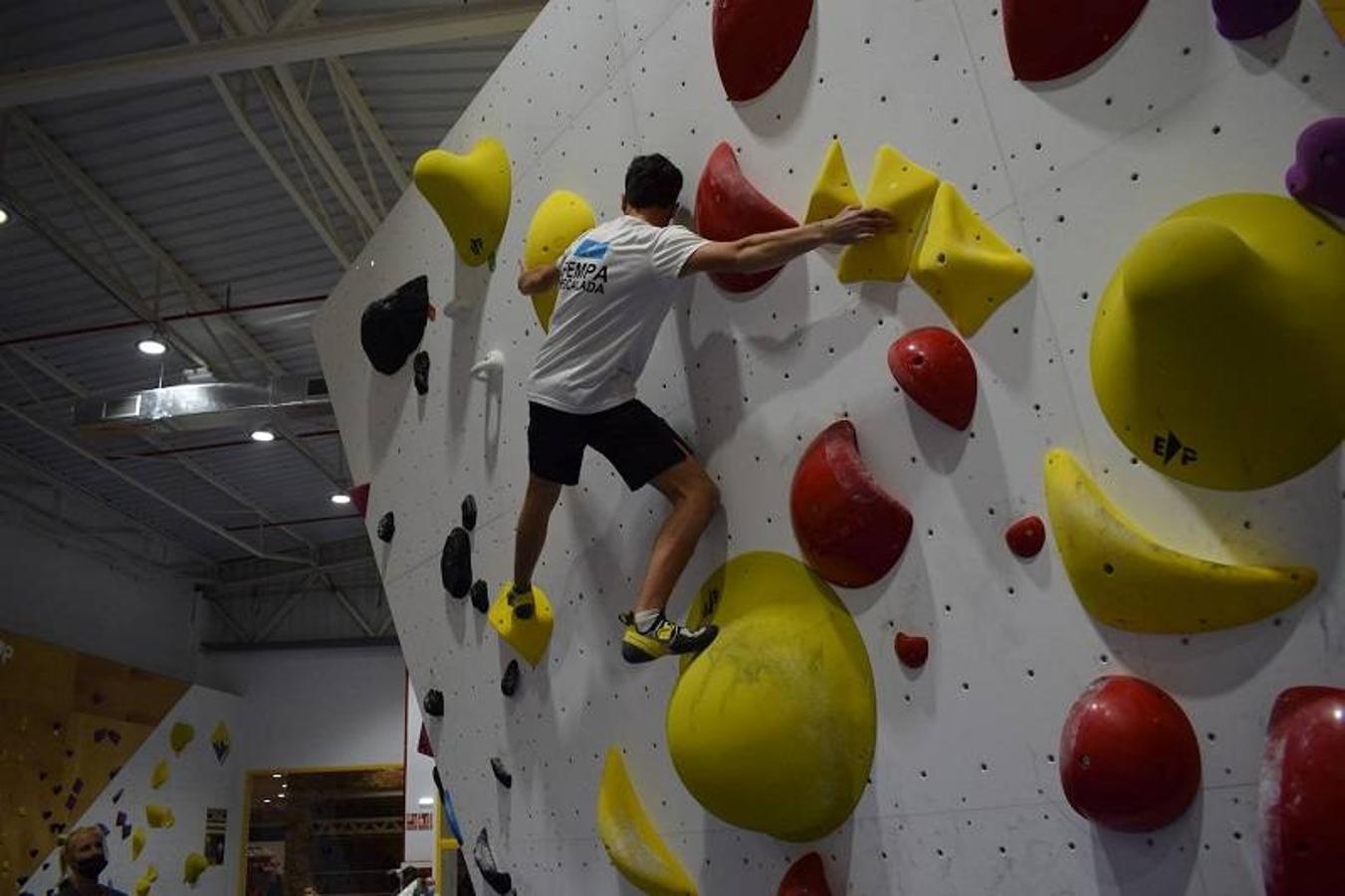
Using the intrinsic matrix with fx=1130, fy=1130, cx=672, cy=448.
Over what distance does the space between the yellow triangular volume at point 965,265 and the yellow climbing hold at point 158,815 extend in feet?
40.7

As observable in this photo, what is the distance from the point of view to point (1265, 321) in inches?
58.0

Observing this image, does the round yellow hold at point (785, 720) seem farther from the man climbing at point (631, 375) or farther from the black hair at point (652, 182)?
the black hair at point (652, 182)

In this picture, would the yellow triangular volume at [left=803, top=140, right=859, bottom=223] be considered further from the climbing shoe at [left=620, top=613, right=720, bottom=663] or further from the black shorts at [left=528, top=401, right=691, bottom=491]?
the climbing shoe at [left=620, top=613, right=720, bottom=663]

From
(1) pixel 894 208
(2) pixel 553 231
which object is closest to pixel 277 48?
(2) pixel 553 231

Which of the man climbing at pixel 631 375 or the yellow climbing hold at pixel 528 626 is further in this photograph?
the yellow climbing hold at pixel 528 626

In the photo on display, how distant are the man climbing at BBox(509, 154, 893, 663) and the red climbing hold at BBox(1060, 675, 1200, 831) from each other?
79 centimetres

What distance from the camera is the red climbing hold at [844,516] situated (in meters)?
2.00

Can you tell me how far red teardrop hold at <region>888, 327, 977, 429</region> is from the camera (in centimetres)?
191

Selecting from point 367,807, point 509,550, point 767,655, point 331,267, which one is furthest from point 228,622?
point 767,655

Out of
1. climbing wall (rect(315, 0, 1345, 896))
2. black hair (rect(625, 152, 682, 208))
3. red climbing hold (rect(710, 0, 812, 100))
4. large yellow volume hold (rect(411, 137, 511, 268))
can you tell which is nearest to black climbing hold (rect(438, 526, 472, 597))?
climbing wall (rect(315, 0, 1345, 896))

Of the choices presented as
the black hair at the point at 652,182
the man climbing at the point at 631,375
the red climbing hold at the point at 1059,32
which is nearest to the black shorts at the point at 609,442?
the man climbing at the point at 631,375

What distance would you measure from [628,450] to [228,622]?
14956mm

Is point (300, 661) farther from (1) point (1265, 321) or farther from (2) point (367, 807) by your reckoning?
(1) point (1265, 321)

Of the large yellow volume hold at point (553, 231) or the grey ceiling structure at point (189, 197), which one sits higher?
the grey ceiling structure at point (189, 197)
